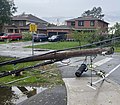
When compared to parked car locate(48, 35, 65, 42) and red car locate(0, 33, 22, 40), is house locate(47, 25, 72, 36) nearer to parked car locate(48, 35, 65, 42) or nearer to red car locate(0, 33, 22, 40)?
parked car locate(48, 35, 65, 42)

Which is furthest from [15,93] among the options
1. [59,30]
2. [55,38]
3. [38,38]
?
[59,30]

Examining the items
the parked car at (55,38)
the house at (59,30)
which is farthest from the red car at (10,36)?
the house at (59,30)

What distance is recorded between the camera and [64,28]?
2354 inches

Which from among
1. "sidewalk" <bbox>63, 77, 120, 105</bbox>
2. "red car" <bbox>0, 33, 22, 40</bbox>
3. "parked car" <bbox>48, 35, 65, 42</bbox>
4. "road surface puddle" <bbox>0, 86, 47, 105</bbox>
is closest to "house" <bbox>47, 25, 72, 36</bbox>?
"parked car" <bbox>48, 35, 65, 42</bbox>

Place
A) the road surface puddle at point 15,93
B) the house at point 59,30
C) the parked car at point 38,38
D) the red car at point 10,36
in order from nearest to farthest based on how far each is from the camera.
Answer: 1. the road surface puddle at point 15,93
2. the parked car at point 38,38
3. the red car at point 10,36
4. the house at point 59,30

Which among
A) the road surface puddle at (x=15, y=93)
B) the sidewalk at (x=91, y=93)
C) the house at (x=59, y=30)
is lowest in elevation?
the road surface puddle at (x=15, y=93)

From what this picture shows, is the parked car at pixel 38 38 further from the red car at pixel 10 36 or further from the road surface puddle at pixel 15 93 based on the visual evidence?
the road surface puddle at pixel 15 93

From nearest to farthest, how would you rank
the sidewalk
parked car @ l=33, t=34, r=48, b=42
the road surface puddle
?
the sidewalk, the road surface puddle, parked car @ l=33, t=34, r=48, b=42

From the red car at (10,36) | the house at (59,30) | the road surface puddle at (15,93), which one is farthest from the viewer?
the house at (59,30)

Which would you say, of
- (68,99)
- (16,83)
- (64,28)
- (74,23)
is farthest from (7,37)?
(68,99)

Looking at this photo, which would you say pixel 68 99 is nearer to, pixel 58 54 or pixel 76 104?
pixel 76 104

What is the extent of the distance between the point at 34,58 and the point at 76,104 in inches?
118

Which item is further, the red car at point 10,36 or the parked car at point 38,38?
the red car at point 10,36

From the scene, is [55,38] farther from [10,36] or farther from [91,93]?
[91,93]
